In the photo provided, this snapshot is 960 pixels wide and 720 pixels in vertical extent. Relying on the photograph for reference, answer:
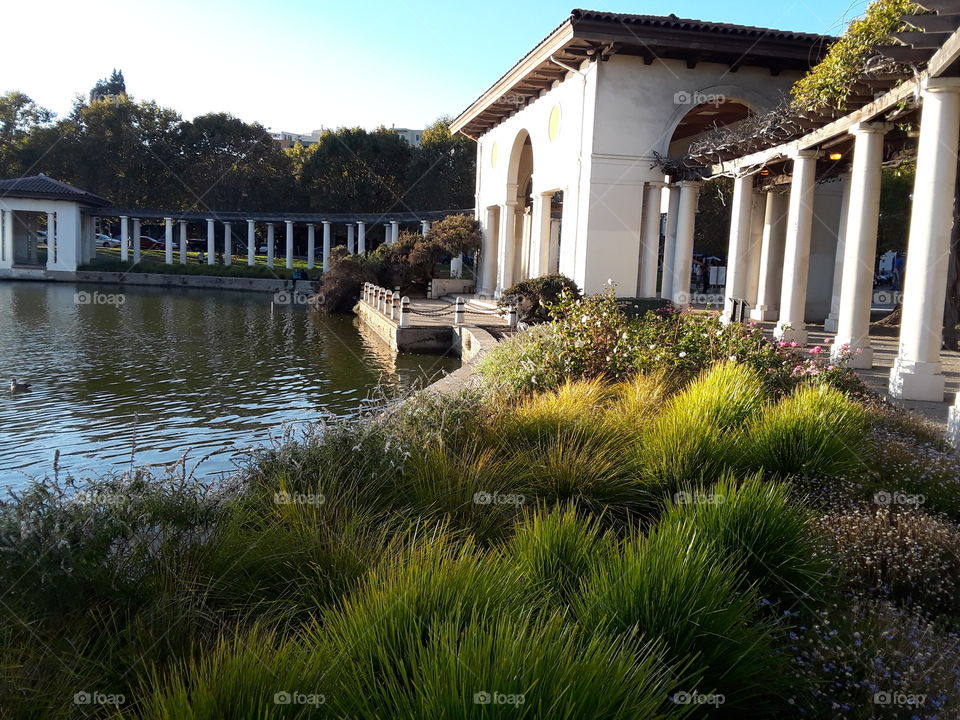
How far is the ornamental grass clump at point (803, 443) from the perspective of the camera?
5805 mm

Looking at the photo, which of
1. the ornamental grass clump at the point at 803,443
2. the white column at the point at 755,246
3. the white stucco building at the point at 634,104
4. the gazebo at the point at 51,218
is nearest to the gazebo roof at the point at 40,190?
the gazebo at the point at 51,218

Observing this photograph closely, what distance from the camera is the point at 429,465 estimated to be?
5.54m

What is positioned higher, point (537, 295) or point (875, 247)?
point (875, 247)

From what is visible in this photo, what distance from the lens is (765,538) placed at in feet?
13.2

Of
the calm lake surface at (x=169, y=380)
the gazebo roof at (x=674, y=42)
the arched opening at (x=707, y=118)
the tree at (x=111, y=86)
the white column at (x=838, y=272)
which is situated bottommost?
the calm lake surface at (x=169, y=380)

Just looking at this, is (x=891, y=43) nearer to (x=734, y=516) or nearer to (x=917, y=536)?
(x=917, y=536)

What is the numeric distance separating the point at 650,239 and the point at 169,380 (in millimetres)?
12774

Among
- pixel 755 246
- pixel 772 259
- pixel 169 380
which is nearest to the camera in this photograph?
pixel 169 380

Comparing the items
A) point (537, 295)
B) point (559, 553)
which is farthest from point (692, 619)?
point (537, 295)

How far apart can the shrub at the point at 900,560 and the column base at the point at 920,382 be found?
18.9 feet

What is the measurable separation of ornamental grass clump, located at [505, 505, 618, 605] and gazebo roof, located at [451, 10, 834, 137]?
16.9 m

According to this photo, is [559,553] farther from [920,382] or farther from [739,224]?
[739,224]

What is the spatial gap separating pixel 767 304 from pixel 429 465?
1671 centimetres

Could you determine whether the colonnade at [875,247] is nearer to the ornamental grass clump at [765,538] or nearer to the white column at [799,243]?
the white column at [799,243]
